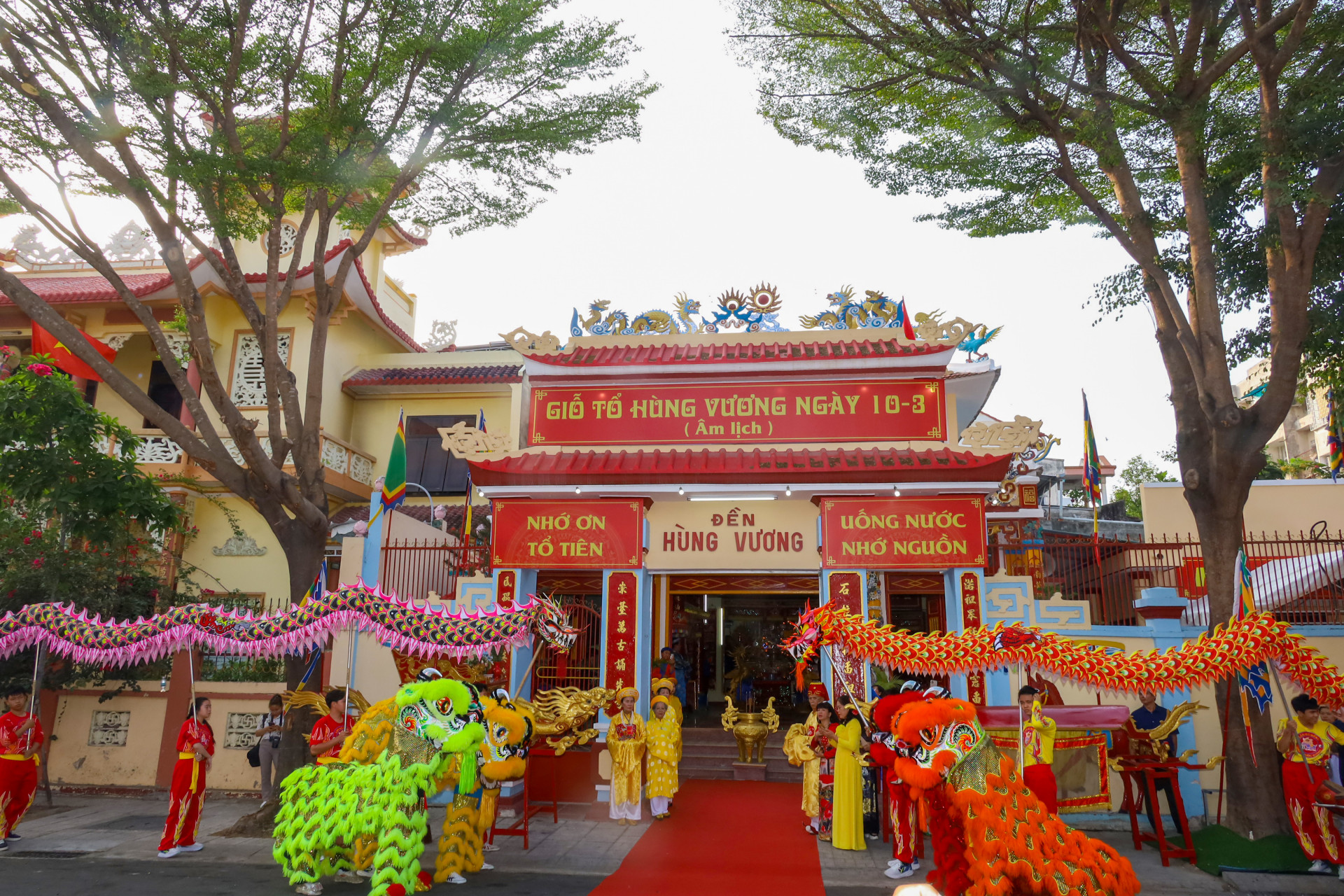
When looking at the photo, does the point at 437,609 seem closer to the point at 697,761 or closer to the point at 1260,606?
the point at 697,761

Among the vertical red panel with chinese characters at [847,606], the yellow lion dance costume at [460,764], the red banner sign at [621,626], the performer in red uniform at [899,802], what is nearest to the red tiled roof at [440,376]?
the red banner sign at [621,626]

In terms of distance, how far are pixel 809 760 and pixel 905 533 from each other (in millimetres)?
2754

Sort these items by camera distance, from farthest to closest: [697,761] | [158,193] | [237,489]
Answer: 1. [697,761]
2. [237,489]
3. [158,193]

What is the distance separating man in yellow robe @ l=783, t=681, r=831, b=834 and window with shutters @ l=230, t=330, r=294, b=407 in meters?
11.2

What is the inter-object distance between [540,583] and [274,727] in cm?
394

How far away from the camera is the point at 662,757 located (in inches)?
338

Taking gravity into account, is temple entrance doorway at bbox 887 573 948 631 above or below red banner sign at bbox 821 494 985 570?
below

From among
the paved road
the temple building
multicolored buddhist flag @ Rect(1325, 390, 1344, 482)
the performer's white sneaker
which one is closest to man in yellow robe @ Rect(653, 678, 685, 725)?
the temple building

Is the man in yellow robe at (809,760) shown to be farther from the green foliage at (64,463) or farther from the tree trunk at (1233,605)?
the green foliage at (64,463)

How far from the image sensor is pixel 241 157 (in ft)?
25.3

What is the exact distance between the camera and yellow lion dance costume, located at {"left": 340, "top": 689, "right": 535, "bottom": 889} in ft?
21.2

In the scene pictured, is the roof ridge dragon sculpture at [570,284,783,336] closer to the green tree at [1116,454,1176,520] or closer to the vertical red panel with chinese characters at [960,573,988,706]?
the vertical red panel with chinese characters at [960,573,988,706]

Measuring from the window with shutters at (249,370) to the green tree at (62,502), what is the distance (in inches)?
180

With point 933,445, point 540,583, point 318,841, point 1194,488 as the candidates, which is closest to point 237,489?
point 318,841
